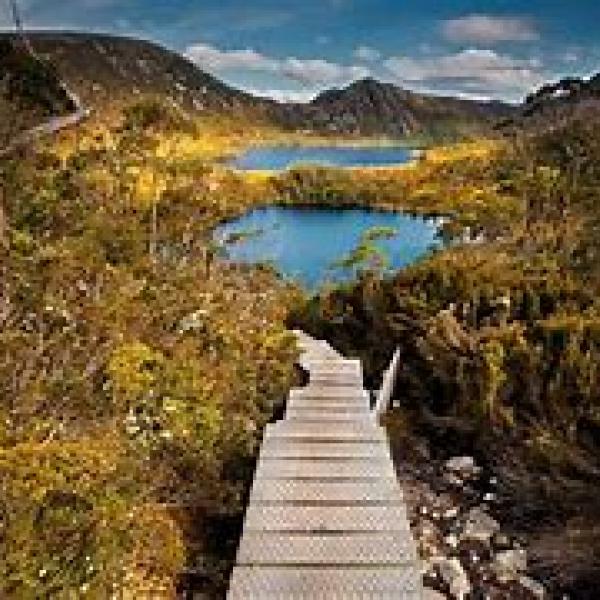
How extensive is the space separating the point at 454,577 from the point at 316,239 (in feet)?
145

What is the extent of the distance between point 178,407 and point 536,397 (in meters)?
3.26

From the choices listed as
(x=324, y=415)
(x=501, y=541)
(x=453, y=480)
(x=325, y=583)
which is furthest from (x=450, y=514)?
(x=325, y=583)

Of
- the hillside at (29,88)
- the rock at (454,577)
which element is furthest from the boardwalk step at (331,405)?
the hillside at (29,88)

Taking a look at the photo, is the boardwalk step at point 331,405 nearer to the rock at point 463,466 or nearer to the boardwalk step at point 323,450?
the rock at point 463,466

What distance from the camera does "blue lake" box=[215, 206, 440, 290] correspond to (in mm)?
15500

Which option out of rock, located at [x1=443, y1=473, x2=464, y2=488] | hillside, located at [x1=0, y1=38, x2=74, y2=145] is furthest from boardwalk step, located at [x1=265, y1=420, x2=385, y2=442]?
hillside, located at [x1=0, y1=38, x2=74, y2=145]

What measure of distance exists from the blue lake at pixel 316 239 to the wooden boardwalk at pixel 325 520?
667 cm

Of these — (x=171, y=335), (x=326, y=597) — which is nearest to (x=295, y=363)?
(x=171, y=335)

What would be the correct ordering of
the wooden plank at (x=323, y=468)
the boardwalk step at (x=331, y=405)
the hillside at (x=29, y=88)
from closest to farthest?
1. the wooden plank at (x=323, y=468)
2. the boardwalk step at (x=331, y=405)
3. the hillside at (x=29, y=88)

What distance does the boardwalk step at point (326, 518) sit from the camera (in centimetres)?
567

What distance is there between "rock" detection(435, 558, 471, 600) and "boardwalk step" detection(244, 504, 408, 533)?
1.24 m

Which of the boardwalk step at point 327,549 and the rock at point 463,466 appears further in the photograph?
the rock at point 463,466

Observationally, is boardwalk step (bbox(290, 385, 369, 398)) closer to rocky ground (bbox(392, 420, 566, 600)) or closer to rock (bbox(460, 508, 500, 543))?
rocky ground (bbox(392, 420, 566, 600))

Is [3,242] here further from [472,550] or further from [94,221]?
[472,550]
